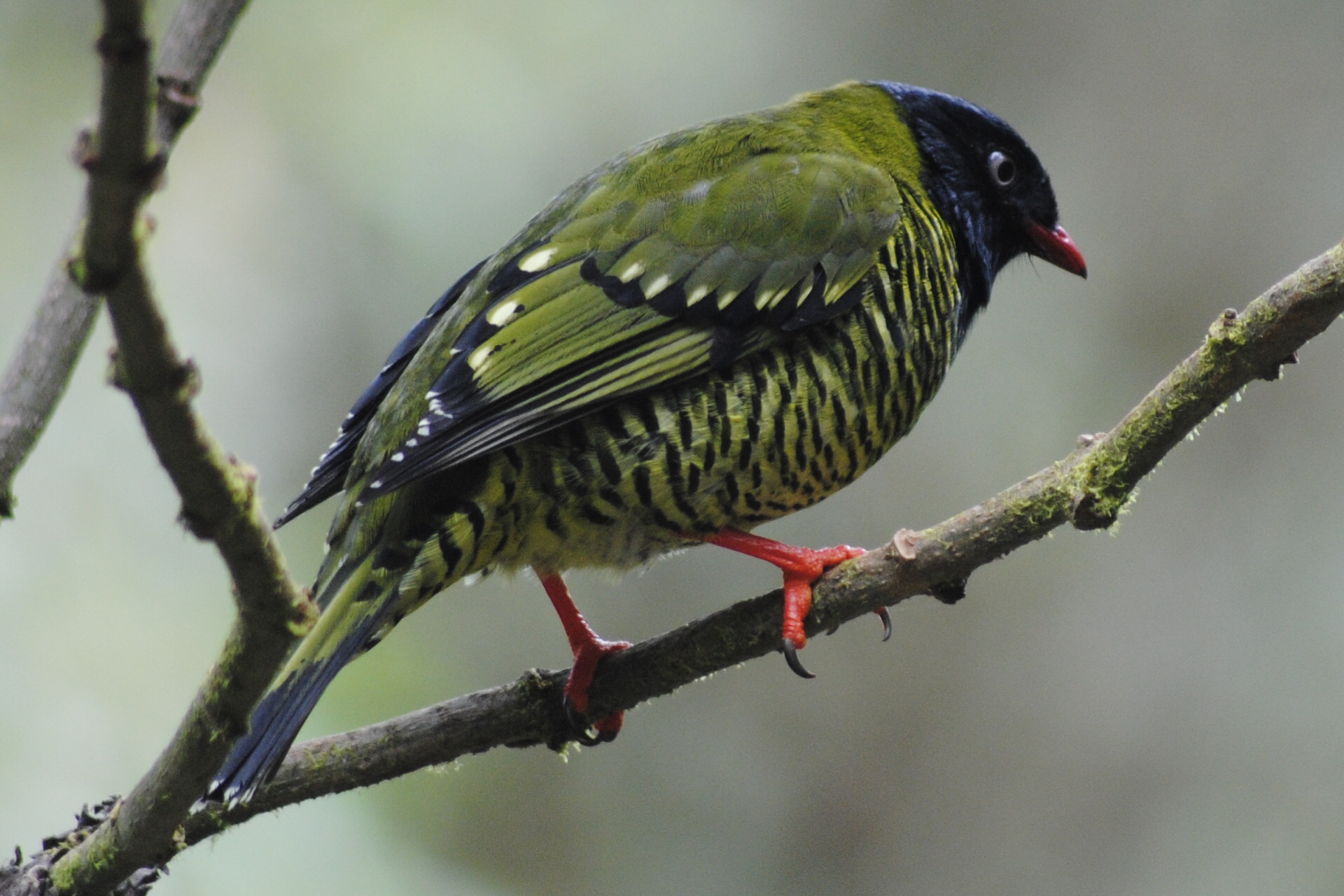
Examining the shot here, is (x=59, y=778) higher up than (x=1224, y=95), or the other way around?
(x=59, y=778)

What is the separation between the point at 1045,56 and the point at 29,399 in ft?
17.7

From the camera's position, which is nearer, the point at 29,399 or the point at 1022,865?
the point at 29,399

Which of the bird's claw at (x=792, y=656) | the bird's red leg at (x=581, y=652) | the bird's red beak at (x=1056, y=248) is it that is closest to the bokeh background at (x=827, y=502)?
the bird's red leg at (x=581, y=652)

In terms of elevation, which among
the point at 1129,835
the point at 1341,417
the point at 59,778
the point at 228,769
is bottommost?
the point at 1129,835

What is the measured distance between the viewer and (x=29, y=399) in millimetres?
2016

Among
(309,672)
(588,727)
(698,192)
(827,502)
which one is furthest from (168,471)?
(827,502)

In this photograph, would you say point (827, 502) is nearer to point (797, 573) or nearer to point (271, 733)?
point (797, 573)

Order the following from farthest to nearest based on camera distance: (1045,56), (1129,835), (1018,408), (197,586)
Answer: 1. (1045,56)
2. (1018,408)
3. (1129,835)
4. (197,586)

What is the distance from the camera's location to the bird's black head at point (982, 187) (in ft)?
12.8

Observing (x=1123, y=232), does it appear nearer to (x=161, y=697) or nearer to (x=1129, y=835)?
(x=1129, y=835)

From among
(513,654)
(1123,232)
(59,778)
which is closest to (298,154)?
(513,654)

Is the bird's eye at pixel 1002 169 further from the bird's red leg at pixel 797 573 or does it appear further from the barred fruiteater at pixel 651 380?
the bird's red leg at pixel 797 573

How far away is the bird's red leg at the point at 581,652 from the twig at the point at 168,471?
106cm

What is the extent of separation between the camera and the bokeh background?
5.22m
